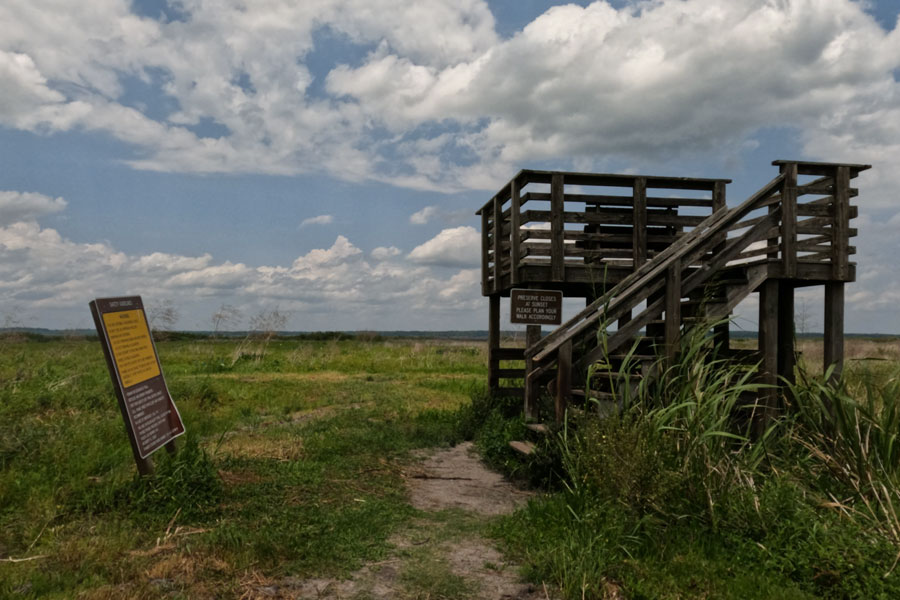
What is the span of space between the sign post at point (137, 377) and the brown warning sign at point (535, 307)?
15.9 ft

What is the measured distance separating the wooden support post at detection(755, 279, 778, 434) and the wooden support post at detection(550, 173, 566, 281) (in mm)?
2944

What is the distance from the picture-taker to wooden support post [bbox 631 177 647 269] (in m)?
11.4

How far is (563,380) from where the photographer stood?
8242 millimetres

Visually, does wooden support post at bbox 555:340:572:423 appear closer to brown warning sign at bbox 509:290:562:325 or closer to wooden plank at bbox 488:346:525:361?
brown warning sign at bbox 509:290:562:325

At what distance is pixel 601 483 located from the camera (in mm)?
5879

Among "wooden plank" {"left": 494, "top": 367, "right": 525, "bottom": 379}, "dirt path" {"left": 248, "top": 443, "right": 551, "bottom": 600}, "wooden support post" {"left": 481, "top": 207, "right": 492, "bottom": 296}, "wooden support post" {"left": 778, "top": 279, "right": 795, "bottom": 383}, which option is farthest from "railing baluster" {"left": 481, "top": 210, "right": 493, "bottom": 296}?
"dirt path" {"left": 248, "top": 443, "right": 551, "bottom": 600}

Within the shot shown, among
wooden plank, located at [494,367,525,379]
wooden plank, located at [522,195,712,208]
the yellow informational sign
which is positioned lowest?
wooden plank, located at [494,367,525,379]

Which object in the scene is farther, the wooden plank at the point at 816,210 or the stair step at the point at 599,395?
the wooden plank at the point at 816,210

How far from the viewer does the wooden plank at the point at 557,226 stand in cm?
1065

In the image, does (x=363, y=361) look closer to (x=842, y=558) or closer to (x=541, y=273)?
(x=541, y=273)

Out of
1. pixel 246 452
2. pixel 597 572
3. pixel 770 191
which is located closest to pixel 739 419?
pixel 770 191

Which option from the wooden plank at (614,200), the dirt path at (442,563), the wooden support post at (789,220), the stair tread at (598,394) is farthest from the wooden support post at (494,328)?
the wooden support post at (789,220)

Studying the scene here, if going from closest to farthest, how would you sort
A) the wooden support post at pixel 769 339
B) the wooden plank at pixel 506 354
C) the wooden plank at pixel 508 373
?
the wooden support post at pixel 769 339, the wooden plank at pixel 508 373, the wooden plank at pixel 506 354

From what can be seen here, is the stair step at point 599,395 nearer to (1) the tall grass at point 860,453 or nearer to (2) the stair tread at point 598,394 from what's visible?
(2) the stair tread at point 598,394
